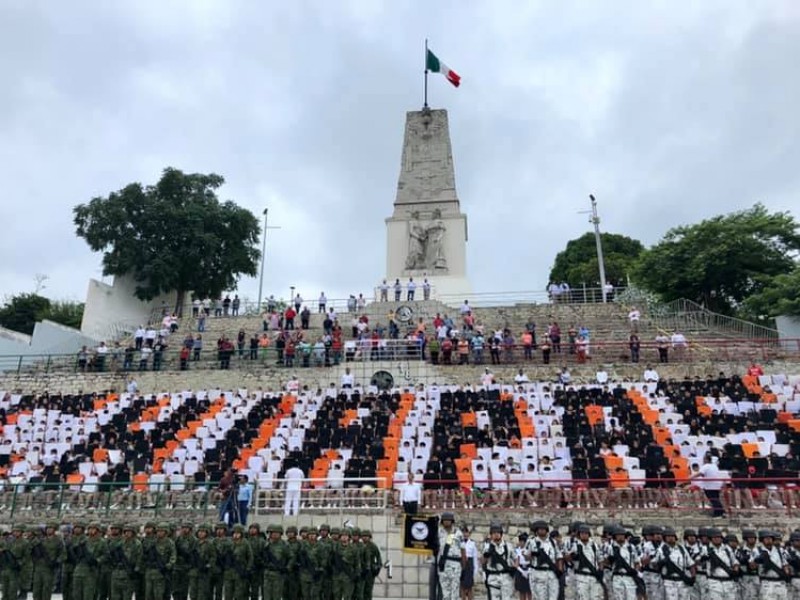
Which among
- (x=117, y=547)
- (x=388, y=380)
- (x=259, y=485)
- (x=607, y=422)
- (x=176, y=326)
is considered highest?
(x=176, y=326)

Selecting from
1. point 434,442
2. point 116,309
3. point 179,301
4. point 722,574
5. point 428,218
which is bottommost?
point 722,574

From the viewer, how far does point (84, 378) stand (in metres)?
26.5

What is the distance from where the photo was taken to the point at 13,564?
35.1 ft

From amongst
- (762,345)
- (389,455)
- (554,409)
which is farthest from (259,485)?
(762,345)

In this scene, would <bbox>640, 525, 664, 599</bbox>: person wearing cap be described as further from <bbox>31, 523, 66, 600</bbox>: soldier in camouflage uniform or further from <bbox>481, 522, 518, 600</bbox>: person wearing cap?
<bbox>31, 523, 66, 600</bbox>: soldier in camouflage uniform

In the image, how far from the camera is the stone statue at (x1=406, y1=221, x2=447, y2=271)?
34.8 m

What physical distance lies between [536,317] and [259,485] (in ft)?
64.4

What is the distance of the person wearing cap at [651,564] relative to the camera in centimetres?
958

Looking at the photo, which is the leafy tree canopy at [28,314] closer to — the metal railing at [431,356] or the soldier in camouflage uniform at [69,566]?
the metal railing at [431,356]

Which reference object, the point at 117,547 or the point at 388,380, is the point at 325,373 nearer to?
the point at 388,380

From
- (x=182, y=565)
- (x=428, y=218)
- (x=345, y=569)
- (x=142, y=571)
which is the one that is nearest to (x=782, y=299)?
(x=428, y=218)

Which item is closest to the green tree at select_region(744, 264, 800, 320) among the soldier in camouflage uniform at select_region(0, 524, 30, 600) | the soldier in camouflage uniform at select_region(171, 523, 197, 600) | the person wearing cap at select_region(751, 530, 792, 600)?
the person wearing cap at select_region(751, 530, 792, 600)

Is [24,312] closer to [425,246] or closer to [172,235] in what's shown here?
[172,235]

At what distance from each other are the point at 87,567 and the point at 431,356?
52.6 feet
